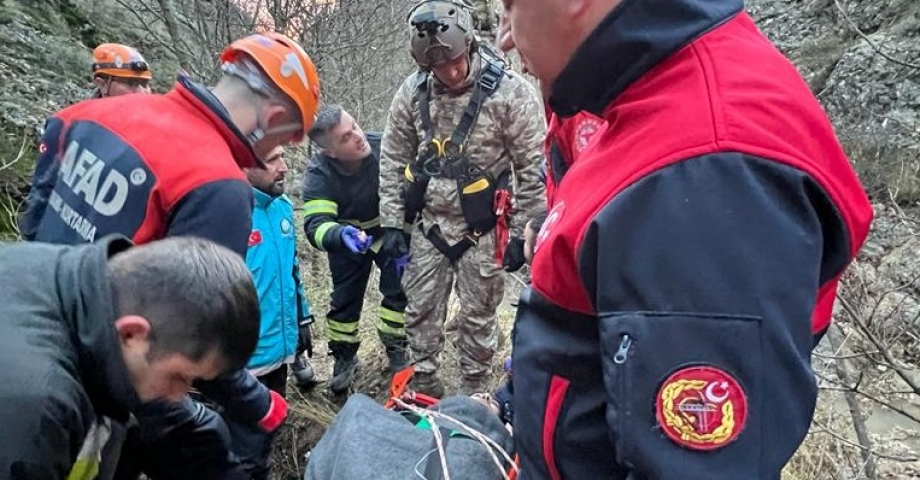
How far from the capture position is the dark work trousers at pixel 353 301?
445 centimetres

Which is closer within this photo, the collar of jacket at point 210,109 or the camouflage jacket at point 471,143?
the collar of jacket at point 210,109

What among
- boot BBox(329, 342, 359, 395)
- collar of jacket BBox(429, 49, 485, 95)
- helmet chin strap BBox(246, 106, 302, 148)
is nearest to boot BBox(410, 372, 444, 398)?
boot BBox(329, 342, 359, 395)

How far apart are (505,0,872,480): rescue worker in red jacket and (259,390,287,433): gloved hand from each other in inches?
64.3

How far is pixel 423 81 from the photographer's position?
3955mm

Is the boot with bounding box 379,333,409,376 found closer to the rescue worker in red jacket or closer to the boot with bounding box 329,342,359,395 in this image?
the boot with bounding box 329,342,359,395

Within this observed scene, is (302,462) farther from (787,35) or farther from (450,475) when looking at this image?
(787,35)

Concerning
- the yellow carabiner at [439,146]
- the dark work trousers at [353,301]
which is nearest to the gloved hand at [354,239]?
the dark work trousers at [353,301]

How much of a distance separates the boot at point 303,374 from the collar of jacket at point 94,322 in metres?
3.04

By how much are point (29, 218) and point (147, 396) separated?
1.33 meters

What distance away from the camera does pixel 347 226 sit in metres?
4.08

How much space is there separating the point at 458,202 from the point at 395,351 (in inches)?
43.3

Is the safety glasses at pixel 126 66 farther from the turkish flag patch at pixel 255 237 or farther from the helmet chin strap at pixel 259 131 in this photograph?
the helmet chin strap at pixel 259 131

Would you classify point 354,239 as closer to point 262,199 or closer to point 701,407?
point 262,199

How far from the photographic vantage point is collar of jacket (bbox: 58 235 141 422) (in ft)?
4.34
